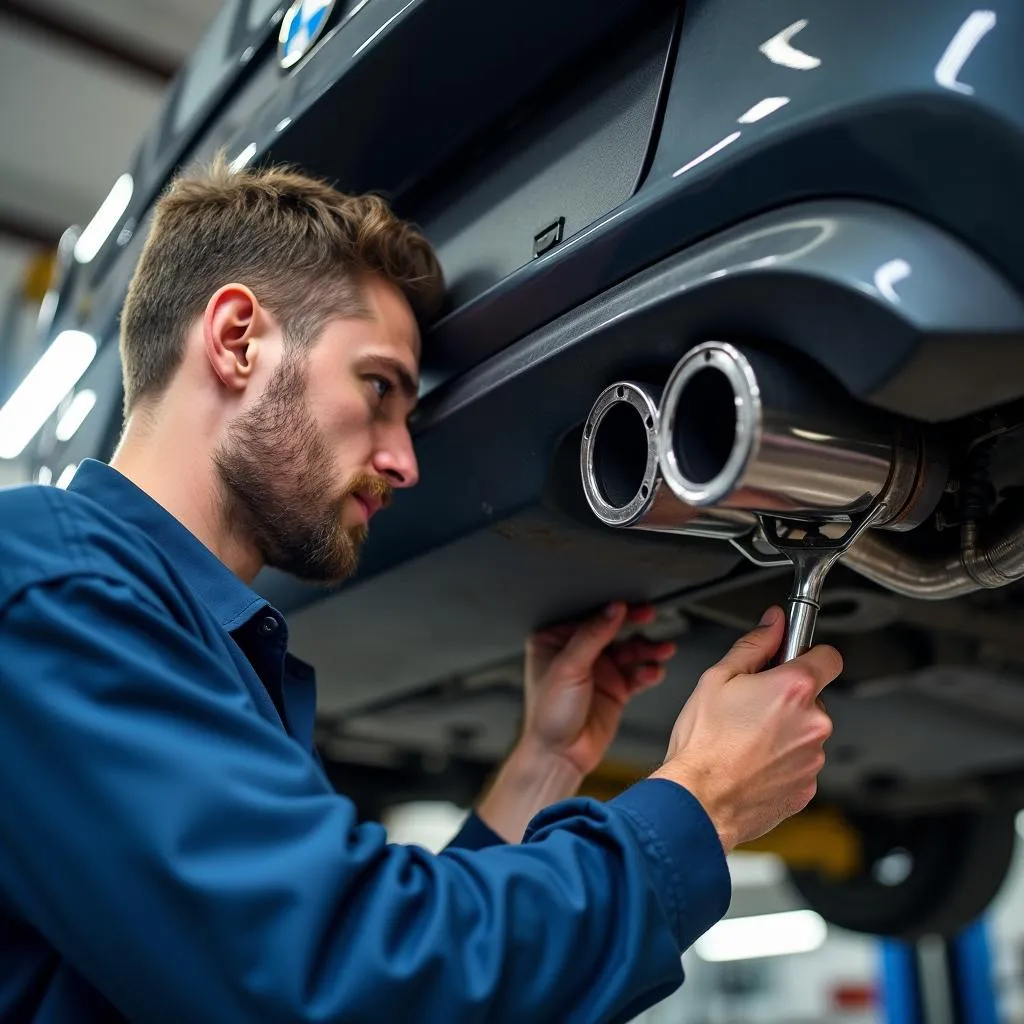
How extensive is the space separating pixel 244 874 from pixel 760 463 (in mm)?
362

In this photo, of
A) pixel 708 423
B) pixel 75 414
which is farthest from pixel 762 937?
pixel 708 423

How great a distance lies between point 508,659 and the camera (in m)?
1.32

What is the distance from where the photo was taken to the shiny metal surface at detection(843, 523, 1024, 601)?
79 centimetres

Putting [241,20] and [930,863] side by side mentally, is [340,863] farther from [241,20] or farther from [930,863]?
[930,863]

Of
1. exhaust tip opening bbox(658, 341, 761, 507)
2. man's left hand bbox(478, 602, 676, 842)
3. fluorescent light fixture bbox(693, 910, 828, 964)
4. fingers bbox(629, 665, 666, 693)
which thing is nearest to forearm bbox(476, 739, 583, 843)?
man's left hand bbox(478, 602, 676, 842)

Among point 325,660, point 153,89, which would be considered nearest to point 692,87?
point 325,660

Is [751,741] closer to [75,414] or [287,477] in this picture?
[287,477]

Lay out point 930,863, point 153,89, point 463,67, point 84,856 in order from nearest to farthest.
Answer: point 84,856, point 463,67, point 930,863, point 153,89

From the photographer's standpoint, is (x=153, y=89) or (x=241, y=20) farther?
(x=153, y=89)

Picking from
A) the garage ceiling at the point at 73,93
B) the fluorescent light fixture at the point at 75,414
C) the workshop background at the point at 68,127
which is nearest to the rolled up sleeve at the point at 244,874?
the fluorescent light fixture at the point at 75,414

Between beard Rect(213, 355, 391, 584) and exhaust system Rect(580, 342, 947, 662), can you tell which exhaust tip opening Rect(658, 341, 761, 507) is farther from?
beard Rect(213, 355, 391, 584)

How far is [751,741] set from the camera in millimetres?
766

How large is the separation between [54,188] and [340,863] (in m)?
3.92

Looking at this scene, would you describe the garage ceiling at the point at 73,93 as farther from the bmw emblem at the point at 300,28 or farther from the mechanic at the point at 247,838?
the mechanic at the point at 247,838
